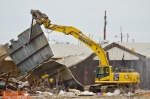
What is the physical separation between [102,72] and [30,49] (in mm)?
5316

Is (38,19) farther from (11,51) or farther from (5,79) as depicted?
(5,79)

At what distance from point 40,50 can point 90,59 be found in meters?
8.23

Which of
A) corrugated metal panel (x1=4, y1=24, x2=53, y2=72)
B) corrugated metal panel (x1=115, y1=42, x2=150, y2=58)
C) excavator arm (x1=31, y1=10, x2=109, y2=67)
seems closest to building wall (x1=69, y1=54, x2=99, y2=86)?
corrugated metal panel (x1=115, y1=42, x2=150, y2=58)

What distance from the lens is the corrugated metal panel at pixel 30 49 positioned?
29.7 meters

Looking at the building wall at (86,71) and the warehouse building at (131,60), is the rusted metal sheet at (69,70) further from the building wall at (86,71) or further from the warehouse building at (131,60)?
the warehouse building at (131,60)

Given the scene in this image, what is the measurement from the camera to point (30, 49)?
30.0 m

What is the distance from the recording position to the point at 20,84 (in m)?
27.2

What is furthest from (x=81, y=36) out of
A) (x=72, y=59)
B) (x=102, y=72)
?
(x=72, y=59)

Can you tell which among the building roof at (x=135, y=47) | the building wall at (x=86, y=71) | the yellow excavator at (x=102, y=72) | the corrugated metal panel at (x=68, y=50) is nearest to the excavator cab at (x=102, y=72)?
the yellow excavator at (x=102, y=72)

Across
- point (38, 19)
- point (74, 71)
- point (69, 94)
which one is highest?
point (38, 19)

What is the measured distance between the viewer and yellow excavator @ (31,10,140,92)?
30.4 meters

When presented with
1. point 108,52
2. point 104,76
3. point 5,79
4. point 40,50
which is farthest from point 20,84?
point 108,52

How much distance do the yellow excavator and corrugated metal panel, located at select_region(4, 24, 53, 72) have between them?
1.01m

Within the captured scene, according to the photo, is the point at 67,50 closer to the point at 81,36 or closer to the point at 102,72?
the point at 81,36
